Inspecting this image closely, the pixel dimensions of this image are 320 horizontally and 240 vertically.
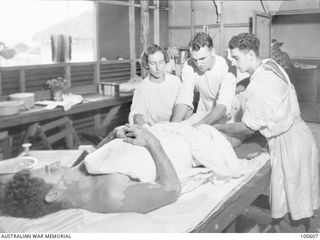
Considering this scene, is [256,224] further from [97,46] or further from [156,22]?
[156,22]

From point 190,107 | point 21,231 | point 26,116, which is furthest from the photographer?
point 26,116

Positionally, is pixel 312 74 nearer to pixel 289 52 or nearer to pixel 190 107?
pixel 289 52

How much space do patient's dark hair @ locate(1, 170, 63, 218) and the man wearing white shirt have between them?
4.77 feet

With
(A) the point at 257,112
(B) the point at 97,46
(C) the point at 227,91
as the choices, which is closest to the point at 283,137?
(A) the point at 257,112

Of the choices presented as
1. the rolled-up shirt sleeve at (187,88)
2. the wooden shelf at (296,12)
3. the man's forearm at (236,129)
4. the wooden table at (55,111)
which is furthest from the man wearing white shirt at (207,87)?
the wooden shelf at (296,12)

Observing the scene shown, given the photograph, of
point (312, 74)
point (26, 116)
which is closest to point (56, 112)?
point (26, 116)

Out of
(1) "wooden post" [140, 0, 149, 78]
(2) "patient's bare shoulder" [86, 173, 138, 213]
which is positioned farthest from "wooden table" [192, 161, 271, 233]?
(1) "wooden post" [140, 0, 149, 78]

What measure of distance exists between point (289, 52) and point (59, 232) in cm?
543

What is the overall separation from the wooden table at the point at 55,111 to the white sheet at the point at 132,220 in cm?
196

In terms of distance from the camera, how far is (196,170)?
1881 mm

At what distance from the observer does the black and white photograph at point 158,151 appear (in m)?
1.43

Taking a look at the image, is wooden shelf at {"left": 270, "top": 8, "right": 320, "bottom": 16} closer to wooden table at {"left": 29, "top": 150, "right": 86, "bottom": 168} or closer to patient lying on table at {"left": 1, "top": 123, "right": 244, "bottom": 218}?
patient lying on table at {"left": 1, "top": 123, "right": 244, "bottom": 218}

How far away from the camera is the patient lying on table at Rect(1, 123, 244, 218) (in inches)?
54.8

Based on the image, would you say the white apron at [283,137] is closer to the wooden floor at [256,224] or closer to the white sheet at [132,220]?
the wooden floor at [256,224]
